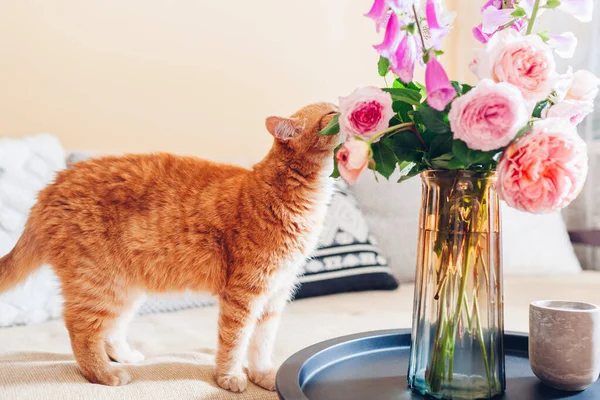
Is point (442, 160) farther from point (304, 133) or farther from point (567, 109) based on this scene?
point (304, 133)

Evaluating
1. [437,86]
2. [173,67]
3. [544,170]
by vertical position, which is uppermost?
[173,67]

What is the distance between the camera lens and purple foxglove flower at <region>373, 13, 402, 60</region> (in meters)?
0.70

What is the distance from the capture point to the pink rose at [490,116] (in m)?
0.65

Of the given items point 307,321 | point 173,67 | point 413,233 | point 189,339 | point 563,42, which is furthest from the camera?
point 173,67

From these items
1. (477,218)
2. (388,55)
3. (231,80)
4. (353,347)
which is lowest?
(353,347)

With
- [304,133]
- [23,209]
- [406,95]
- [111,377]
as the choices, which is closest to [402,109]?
[406,95]

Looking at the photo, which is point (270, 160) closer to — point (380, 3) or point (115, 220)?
point (115, 220)

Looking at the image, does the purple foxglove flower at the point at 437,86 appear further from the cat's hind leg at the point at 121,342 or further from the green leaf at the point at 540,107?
the cat's hind leg at the point at 121,342

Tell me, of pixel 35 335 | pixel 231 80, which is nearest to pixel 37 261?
pixel 35 335

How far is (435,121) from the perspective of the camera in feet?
2.41

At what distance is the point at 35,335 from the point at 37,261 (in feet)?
1.06

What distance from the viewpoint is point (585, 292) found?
171 cm

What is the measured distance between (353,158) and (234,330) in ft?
1.75

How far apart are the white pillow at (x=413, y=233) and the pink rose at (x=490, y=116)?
1.30 meters
